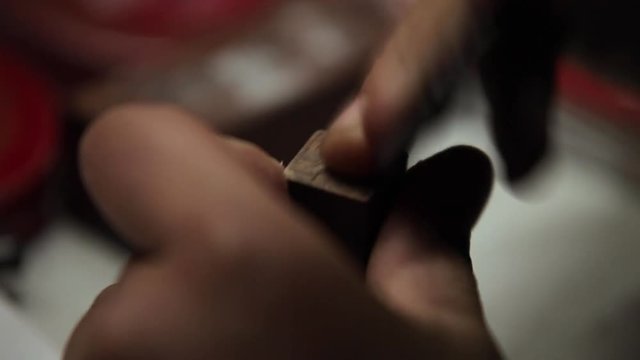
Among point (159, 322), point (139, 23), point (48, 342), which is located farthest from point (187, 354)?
point (139, 23)

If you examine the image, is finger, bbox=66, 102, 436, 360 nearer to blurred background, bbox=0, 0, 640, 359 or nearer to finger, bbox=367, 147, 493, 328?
finger, bbox=367, 147, 493, 328

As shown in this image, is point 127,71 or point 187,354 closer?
point 187,354

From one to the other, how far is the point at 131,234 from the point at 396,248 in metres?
0.08

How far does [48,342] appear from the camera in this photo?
41 centimetres

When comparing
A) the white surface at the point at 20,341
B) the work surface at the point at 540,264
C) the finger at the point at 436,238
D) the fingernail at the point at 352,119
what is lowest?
the white surface at the point at 20,341

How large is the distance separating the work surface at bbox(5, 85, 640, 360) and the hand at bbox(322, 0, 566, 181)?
6 centimetres

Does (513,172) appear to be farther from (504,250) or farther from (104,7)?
(104,7)

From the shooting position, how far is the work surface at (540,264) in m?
0.47

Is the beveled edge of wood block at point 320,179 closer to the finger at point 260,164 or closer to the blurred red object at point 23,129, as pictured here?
the finger at point 260,164

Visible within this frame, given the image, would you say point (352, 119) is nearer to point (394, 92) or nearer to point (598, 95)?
point (394, 92)

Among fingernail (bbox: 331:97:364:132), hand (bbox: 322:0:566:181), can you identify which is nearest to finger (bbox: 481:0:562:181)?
hand (bbox: 322:0:566:181)

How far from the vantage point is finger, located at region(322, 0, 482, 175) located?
0.27 metres

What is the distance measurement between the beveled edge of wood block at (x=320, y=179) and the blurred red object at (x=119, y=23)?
245mm

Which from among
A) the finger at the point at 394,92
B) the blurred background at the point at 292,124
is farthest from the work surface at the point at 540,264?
the finger at the point at 394,92
